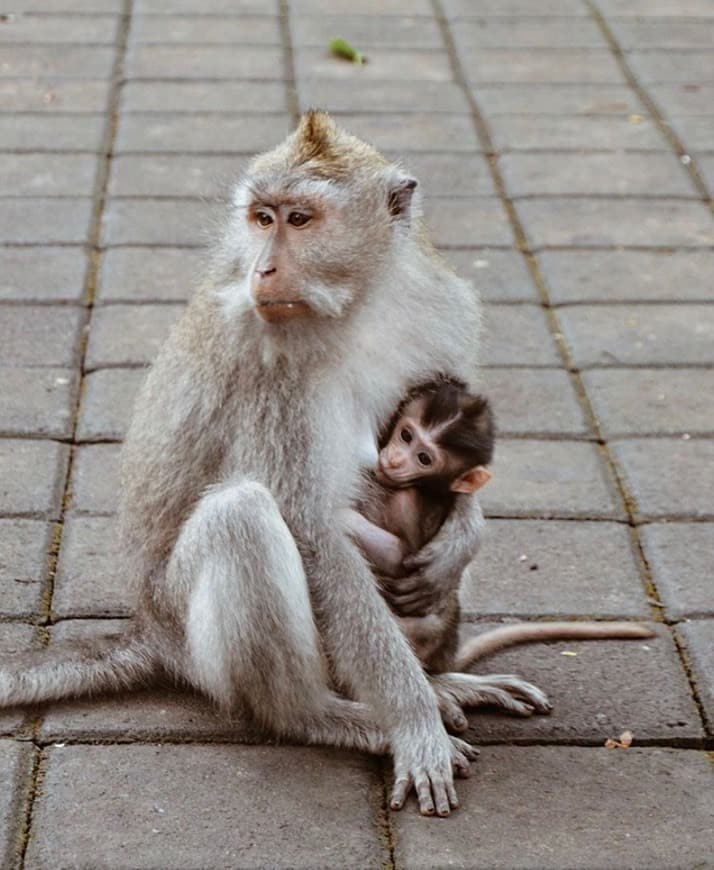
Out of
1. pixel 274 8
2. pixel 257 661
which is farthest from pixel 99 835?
pixel 274 8

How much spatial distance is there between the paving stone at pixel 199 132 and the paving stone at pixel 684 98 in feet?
6.37

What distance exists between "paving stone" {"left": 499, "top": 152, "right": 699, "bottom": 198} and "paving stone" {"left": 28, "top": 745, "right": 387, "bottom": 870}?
409 cm

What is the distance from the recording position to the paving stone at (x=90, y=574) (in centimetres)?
475

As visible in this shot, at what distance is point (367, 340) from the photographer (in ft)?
13.8

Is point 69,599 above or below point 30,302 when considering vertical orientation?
above

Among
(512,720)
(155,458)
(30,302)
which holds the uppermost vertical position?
(155,458)

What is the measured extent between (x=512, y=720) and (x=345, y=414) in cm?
89

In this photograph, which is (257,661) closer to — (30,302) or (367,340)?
(367,340)

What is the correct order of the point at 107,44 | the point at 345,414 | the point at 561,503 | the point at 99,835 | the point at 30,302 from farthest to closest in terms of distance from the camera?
the point at 107,44 → the point at 30,302 → the point at 561,503 → the point at 345,414 → the point at 99,835

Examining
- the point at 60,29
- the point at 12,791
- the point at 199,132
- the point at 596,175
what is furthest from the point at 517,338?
the point at 60,29

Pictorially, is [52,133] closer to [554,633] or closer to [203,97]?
[203,97]

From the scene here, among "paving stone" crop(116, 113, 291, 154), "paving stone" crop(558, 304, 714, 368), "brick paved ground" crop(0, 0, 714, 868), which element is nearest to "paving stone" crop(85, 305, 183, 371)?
"brick paved ground" crop(0, 0, 714, 868)

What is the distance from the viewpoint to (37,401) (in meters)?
5.86

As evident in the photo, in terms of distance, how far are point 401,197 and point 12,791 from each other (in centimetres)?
170
